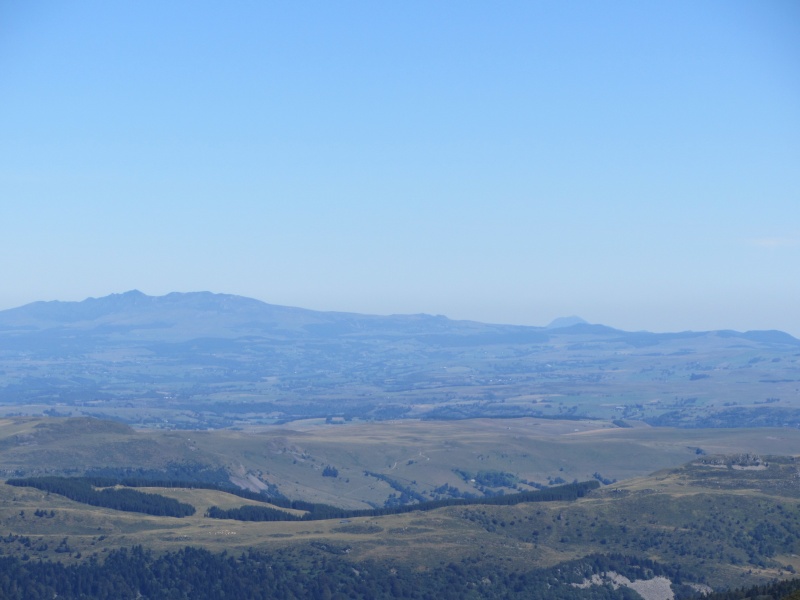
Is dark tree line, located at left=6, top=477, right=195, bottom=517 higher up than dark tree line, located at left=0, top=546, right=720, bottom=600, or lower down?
higher up

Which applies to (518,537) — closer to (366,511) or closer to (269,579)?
(366,511)

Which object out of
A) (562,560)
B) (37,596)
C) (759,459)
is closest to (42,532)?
(37,596)

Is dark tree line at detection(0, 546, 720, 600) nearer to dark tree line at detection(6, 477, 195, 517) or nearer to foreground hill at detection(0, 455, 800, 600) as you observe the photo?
foreground hill at detection(0, 455, 800, 600)

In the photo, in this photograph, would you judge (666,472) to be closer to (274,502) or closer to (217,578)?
(274,502)

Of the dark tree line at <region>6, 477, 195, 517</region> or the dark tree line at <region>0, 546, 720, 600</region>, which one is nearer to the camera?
the dark tree line at <region>0, 546, 720, 600</region>

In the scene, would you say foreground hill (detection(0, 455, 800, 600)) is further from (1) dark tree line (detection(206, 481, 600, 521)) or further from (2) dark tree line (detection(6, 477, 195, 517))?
(1) dark tree line (detection(206, 481, 600, 521))

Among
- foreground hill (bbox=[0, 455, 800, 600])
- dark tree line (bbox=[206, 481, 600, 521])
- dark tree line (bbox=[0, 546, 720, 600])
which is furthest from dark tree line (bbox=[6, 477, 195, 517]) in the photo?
dark tree line (bbox=[0, 546, 720, 600])

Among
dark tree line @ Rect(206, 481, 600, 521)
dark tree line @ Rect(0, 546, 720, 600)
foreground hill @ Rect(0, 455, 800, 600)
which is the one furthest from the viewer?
dark tree line @ Rect(206, 481, 600, 521)

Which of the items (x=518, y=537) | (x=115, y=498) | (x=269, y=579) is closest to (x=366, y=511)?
(x=518, y=537)

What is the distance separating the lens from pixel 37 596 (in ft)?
407

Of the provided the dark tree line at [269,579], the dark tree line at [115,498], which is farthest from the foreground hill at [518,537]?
the dark tree line at [115,498]

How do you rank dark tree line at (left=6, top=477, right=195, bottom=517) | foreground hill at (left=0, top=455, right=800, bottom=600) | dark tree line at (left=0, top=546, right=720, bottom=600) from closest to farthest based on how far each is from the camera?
dark tree line at (left=0, top=546, right=720, bottom=600), foreground hill at (left=0, top=455, right=800, bottom=600), dark tree line at (left=6, top=477, right=195, bottom=517)

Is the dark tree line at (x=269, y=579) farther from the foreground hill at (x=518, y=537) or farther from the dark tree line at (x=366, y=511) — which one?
the dark tree line at (x=366, y=511)

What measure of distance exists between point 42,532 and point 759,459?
10586 cm
